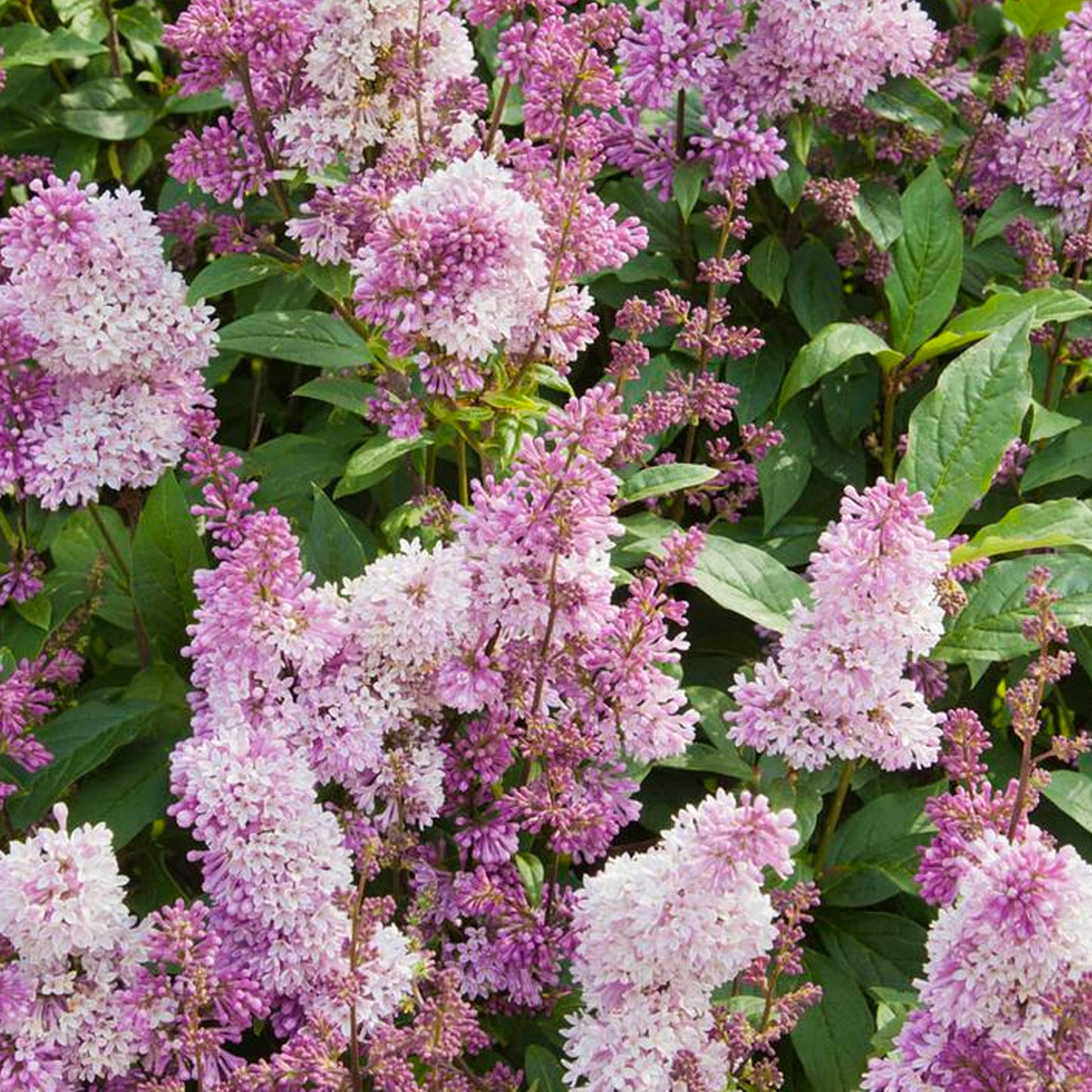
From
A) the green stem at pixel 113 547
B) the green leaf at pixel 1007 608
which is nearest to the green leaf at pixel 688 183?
the green leaf at pixel 1007 608

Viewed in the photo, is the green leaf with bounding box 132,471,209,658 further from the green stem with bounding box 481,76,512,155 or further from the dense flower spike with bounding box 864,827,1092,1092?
the dense flower spike with bounding box 864,827,1092,1092

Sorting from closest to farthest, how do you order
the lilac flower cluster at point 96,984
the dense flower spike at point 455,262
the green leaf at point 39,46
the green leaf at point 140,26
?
1. the lilac flower cluster at point 96,984
2. the dense flower spike at point 455,262
3. the green leaf at point 39,46
4. the green leaf at point 140,26

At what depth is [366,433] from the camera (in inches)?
122

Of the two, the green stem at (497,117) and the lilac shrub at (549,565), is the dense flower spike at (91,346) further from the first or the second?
the green stem at (497,117)

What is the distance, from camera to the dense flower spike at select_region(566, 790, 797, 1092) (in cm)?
198

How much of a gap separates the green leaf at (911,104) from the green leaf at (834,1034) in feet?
4.95

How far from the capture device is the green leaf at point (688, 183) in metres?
3.11

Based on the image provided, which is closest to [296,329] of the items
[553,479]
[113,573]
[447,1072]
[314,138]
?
[314,138]

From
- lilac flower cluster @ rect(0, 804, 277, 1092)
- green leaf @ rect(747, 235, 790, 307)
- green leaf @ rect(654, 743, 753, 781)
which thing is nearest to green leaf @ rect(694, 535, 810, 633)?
green leaf @ rect(654, 743, 753, 781)

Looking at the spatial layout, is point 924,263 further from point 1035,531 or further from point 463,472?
point 463,472

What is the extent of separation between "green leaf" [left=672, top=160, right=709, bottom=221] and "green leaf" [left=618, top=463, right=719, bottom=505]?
1.91ft

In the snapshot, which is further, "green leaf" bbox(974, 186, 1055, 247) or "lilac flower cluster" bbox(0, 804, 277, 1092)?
"green leaf" bbox(974, 186, 1055, 247)

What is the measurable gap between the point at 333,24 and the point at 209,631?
90 centimetres

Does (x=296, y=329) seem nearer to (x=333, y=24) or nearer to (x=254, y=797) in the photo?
(x=333, y=24)
